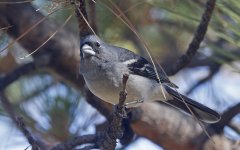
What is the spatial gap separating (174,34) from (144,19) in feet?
0.61

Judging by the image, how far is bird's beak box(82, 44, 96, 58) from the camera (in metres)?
1.87

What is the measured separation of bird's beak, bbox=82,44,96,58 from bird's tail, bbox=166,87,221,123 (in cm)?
31

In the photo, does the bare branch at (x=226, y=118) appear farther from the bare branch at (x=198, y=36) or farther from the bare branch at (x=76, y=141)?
the bare branch at (x=76, y=141)

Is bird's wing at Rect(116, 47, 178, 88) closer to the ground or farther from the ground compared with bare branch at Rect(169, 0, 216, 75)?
closer to the ground

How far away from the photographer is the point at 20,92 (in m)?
2.14

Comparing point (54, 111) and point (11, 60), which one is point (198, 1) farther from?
point (11, 60)

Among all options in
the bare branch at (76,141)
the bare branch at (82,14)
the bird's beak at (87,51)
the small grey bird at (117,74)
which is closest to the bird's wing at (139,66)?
the small grey bird at (117,74)

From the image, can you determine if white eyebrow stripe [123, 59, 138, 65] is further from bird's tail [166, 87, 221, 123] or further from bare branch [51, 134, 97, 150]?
bare branch [51, 134, 97, 150]

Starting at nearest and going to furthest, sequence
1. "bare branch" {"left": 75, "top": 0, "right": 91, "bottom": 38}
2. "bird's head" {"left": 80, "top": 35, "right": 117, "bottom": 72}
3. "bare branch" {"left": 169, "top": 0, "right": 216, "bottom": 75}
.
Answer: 1. "bare branch" {"left": 75, "top": 0, "right": 91, "bottom": 38}
2. "bare branch" {"left": 169, "top": 0, "right": 216, "bottom": 75}
3. "bird's head" {"left": 80, "top": 35, "right": 117, "bottom": 72}

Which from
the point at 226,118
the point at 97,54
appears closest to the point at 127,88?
the point at 97,54

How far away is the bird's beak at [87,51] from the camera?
6.13 ft

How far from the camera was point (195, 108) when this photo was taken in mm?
2156

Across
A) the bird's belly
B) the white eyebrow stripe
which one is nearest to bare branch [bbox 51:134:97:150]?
the bird's belly

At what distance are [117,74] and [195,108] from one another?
366 mm
